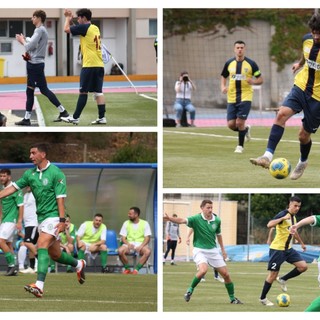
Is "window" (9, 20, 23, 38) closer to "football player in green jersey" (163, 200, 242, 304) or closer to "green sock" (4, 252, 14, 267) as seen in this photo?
"green sock" (4, 252, 14, 267)

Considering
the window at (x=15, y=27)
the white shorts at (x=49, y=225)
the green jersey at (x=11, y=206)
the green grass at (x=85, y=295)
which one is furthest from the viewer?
the window at (x=15, y=27)

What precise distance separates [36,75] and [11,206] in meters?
1.90

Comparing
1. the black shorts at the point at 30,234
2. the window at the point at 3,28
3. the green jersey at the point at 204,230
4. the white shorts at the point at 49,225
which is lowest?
the black shorts at the point at 30,234

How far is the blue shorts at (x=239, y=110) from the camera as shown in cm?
1295

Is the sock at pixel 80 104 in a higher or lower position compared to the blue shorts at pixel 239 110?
higher

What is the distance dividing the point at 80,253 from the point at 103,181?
2011mm

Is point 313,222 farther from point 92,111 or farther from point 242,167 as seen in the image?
point 92,111

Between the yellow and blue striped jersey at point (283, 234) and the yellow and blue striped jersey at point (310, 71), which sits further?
the yellow and blue striped jersey at point (283, 234)

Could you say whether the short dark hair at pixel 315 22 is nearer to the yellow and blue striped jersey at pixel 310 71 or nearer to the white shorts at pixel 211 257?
the yellow and blue striped jersey at pixel 310 71

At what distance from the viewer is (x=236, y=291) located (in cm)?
1183

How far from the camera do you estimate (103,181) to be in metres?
15.4

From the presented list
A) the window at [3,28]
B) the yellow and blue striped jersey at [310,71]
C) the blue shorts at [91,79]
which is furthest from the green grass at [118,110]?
the window at [3,28]

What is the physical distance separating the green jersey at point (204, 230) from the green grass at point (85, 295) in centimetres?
71

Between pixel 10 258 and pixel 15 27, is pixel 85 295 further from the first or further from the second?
pixel 15 27
